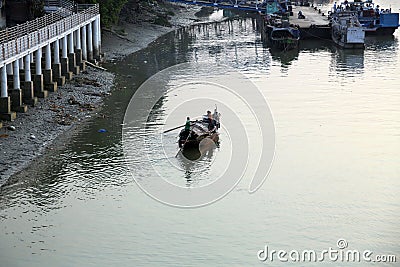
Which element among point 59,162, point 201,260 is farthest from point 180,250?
point 59,162

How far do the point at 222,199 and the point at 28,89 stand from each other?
1632cm

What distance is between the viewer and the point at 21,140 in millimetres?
37500

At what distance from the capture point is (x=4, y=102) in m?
39.6

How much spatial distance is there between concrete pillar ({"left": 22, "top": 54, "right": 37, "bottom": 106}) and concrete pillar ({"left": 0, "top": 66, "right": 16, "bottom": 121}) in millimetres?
3398

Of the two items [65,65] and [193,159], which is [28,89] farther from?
[193,159]

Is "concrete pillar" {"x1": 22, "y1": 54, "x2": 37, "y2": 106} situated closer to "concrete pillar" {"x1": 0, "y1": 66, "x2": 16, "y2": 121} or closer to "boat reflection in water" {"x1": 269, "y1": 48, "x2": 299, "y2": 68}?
"concrete pillar" {"x1": 0, "y1": 66, "x2": 16, "y2": 121}

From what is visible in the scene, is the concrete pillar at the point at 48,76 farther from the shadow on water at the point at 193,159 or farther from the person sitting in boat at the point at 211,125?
the shadow on water at the point at 193,159

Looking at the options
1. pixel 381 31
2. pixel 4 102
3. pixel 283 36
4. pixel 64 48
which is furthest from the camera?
pixel 381 31

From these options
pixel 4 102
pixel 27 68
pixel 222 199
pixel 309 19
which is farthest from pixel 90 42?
pixel 309 19

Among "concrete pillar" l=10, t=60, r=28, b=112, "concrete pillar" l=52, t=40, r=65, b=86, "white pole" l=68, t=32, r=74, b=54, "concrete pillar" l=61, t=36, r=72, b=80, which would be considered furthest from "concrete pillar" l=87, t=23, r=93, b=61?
"concrete pillar" l=10, t=60, r=28, b=112

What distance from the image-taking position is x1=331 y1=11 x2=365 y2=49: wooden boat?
7594 cm

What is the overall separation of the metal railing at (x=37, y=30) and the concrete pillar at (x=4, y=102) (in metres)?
0.88

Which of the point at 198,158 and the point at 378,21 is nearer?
the point at 198,158

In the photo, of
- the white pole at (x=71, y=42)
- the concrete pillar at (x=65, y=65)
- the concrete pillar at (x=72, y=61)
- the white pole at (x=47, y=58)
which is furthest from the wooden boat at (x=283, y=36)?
the white pole at (x=47, y=58)
